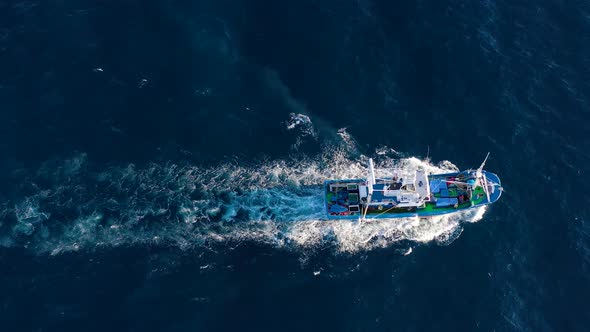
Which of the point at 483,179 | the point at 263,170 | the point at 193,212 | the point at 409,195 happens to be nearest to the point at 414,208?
the point at 409,195

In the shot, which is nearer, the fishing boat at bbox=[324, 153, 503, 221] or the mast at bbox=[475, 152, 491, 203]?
the fishing boat at bbox=[324, 153, 503, 221]

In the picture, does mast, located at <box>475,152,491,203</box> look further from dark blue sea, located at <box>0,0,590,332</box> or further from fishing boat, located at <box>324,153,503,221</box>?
dark blue sea, located at <box>0,0,590,332</box>

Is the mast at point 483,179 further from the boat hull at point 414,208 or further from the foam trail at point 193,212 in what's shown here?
the foam trail at point 193,212

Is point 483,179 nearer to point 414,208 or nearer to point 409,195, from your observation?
point 414,208

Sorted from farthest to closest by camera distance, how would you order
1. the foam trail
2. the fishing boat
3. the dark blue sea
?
1. the fishing boat
2. the foam trail
3. the dark blue sea

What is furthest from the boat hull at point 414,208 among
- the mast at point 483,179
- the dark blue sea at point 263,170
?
the dark blue sea at point 263,170

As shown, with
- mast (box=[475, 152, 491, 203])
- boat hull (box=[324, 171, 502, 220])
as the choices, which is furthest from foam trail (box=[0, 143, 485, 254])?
mast (box=[475, 152, 491, 203])
